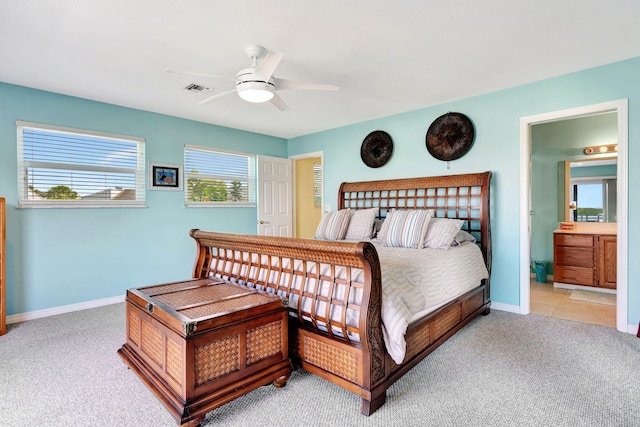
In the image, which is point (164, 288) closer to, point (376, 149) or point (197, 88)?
point (197, 88)

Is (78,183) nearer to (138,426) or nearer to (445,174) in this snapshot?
(138,426)

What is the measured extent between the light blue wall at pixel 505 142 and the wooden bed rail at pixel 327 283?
8.22 feet

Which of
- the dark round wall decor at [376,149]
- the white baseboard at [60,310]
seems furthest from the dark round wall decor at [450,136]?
the white baseboard at [60,310]

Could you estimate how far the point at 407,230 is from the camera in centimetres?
346

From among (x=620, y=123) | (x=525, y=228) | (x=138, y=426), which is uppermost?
(x=620, y=123)

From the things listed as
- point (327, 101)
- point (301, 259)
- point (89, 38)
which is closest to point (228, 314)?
point (301, 259)

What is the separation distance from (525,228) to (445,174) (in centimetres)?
109

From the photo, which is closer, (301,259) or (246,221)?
(301,259)

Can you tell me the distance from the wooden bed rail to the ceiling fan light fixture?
1.10 m

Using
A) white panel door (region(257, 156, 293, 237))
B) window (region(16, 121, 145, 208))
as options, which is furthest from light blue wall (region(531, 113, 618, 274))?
window (region(16, 121, 145, 208))

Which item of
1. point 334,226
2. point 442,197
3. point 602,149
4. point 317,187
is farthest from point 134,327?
point 602,149

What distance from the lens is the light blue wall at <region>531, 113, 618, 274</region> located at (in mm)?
4859

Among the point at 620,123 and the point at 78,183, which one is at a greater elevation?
the point at 620,123

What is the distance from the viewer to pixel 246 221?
5.50 metres
